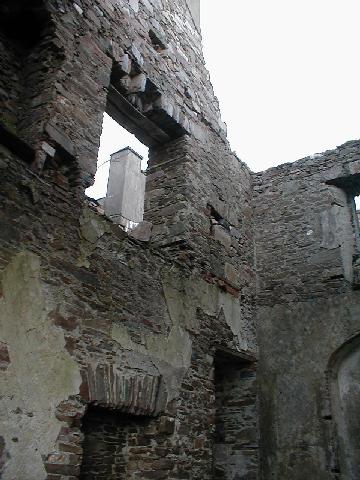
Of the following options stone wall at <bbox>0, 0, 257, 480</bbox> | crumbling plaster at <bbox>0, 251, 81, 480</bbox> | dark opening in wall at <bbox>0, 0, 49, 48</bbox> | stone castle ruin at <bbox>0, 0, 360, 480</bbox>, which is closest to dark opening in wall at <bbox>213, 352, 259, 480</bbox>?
stone castle ruin at <bbox>0, 0, 360, 480</bbox>

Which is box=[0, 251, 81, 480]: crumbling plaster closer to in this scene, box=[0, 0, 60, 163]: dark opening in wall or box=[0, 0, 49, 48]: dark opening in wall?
box=[0, 0, 60, 163]: dark opening in wall

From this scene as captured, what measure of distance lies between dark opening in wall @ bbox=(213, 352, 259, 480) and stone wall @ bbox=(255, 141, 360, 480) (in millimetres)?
155

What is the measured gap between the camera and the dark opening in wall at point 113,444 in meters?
4.02

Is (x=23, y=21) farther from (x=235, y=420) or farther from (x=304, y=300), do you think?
(x=235, y=420)

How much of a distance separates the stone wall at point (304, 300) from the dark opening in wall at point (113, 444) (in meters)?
2.33

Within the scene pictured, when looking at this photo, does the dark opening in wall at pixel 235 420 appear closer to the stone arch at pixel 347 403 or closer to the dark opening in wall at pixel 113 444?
the stone arch at pixel 347 403

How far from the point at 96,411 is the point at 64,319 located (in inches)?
37.3

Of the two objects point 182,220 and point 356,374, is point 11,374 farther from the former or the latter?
point 356,374

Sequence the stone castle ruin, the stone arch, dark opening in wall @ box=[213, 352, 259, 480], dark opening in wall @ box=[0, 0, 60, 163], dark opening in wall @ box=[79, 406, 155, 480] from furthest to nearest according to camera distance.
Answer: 1. dark opening in wall @ box=[213, 352, 259, 480]
2. the stone arch
3. dark opening in wall @ box=[0, 0, 60, 163]
4. dark opening in wall @ box=[79, 406, 155, 480]
5. the stone castle ruin

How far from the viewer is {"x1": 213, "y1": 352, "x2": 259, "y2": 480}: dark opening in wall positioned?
5996 millimetres

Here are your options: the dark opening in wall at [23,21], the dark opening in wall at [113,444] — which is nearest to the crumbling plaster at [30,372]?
the dark opening in wall at [113,444]

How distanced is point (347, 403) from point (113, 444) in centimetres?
318

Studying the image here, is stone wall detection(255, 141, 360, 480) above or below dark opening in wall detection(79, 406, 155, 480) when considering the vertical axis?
above

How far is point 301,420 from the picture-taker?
5969mm
